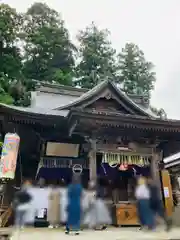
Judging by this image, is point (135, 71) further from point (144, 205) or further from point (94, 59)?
point (144, 205)

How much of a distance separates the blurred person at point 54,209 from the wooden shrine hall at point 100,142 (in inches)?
54.8

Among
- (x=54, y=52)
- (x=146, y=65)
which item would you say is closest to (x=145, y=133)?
(x=54, y=52)

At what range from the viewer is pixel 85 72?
37.9m

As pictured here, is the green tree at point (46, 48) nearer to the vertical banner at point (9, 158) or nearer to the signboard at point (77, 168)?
the signboard at point (77, 168)

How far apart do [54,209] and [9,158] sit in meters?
2.64

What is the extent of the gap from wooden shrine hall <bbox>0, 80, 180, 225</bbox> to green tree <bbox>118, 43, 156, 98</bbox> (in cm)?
2636

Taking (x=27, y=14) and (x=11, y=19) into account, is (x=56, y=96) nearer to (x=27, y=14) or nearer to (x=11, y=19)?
(x=11, y=19)

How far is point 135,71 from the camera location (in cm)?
3891

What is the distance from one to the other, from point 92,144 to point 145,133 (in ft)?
8.00

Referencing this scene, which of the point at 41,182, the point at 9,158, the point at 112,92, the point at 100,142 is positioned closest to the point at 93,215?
the point at 100,142

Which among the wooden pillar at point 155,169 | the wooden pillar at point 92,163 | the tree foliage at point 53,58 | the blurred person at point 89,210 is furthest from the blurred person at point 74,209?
the tree foliage at point 53,58

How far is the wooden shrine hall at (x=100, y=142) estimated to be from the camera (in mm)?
9086

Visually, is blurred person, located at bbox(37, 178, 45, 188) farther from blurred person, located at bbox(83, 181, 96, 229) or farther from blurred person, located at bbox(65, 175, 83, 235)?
blurred person, located at bbox(65, 175, 83, 235)

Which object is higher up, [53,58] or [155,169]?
[53,58]
